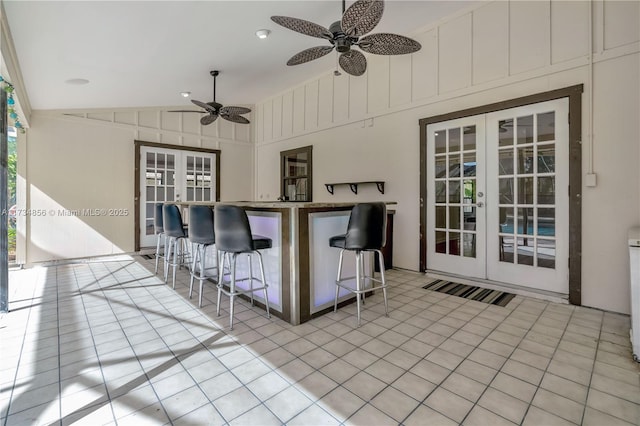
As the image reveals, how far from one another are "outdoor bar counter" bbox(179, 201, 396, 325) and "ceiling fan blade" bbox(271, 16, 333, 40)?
4.88 feet

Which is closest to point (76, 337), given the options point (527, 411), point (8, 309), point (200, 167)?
point (8, 309)

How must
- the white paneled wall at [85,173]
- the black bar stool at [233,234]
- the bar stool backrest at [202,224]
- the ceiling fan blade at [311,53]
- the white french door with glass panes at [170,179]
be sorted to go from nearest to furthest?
the black bar stool at [233,234] → the ceiling fan blade at [311,53] → the bar stool backrest at [202,224] → the white paneled wall at [85,173] → the white french door with glass panes at [170,179]

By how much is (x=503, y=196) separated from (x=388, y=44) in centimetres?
221

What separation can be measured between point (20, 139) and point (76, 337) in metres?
4.44

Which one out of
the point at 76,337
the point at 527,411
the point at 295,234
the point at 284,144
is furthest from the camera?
the point at 284,144

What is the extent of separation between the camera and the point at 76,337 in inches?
93.3

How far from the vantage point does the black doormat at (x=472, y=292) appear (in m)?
3.22

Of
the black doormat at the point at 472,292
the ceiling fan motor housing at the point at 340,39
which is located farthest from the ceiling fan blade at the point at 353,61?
the black doormat at the point at 472,292

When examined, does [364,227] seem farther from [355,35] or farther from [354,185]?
[354,185]

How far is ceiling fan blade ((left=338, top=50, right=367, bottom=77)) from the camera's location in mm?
3000

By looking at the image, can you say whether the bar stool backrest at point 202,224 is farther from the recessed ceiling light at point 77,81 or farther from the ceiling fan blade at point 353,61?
the recessed ceiling light at point 77,81

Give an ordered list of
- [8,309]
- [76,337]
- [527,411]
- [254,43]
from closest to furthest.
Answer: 1. [527,411]
2. [76,337]
3. [8,309]
4. [254,43]

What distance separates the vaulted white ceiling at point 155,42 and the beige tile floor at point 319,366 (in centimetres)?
274

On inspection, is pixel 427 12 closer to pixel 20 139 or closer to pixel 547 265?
pixel 547 265
